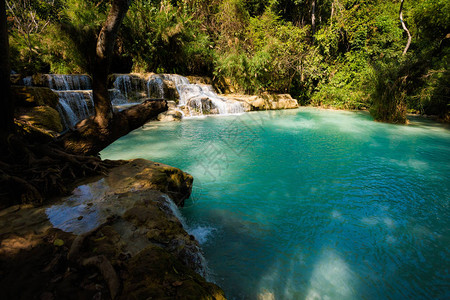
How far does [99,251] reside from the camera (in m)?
1.55

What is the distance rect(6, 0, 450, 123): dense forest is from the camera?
11.2 metres

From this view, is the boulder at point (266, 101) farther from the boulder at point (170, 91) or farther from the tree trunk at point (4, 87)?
the tree trunk at point (4, 87)

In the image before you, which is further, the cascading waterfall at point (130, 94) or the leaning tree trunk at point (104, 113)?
the cascading waterfall at point (130, 94)

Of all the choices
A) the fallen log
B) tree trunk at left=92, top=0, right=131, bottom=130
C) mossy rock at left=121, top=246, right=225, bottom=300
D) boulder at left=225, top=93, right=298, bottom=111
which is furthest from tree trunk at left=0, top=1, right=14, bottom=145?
boulder at left=225, top=93, right=298, bottom=111

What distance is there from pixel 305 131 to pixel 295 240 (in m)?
7.82

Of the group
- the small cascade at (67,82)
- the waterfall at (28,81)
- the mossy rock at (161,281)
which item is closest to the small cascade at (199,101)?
the small cascade at (67,82)

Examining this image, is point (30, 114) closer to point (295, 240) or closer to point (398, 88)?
point (295, 240)

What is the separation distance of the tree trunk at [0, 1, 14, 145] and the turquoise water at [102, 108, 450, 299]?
9.05ft

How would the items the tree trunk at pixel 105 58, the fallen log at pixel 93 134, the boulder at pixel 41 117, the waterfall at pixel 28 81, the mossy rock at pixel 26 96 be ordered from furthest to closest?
the waterfall at pixel 28 81 < the mossy rock at pixel 26 96 < the boulder at pixel 41 117 < the fallen log at pixel 93 134 < the tree trunk at pixel 105 58

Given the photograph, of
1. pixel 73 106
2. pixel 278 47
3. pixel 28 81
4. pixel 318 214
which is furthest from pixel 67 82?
pixel 278 47

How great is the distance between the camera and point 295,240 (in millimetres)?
3041

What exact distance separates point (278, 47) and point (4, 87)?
1911 centimetres

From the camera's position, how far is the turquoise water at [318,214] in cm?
239

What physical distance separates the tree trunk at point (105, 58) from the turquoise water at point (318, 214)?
2.18 m
